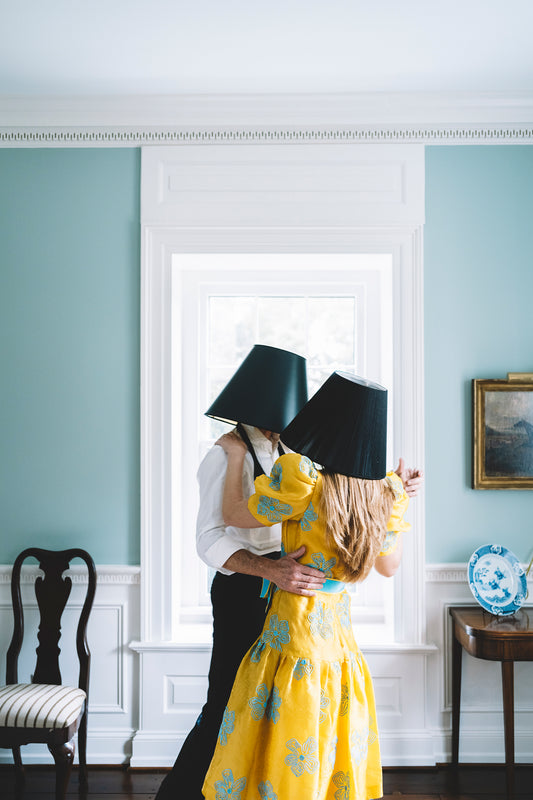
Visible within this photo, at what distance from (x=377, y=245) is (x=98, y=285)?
123 centimetres

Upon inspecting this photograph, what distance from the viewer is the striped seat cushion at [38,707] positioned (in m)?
1.95

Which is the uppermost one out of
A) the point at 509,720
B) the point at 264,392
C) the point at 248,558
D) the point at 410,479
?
the point at 264,392

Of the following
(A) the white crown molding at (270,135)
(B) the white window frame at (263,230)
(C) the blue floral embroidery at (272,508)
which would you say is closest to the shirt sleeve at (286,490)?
(C) the blue floral embroidery at (272,508)

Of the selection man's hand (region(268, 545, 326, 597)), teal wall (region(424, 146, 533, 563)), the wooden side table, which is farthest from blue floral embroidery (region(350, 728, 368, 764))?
teal wall (region(424, 146, 533, 563))

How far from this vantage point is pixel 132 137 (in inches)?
95.0

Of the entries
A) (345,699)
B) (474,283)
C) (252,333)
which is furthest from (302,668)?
(474,283)

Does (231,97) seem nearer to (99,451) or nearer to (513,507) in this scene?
(99,451)

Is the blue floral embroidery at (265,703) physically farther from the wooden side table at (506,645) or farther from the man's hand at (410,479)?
the wooden side table at (506,645)

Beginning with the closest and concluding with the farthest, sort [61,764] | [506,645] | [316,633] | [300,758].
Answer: [300,758], [316,633], [61,764], [506,645]

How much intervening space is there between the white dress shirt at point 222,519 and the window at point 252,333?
0.87 m

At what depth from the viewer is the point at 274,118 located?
7.80 ft

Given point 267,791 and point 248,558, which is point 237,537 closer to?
point 248,558

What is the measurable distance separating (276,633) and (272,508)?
1.15 ft

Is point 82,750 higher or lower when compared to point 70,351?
lower
